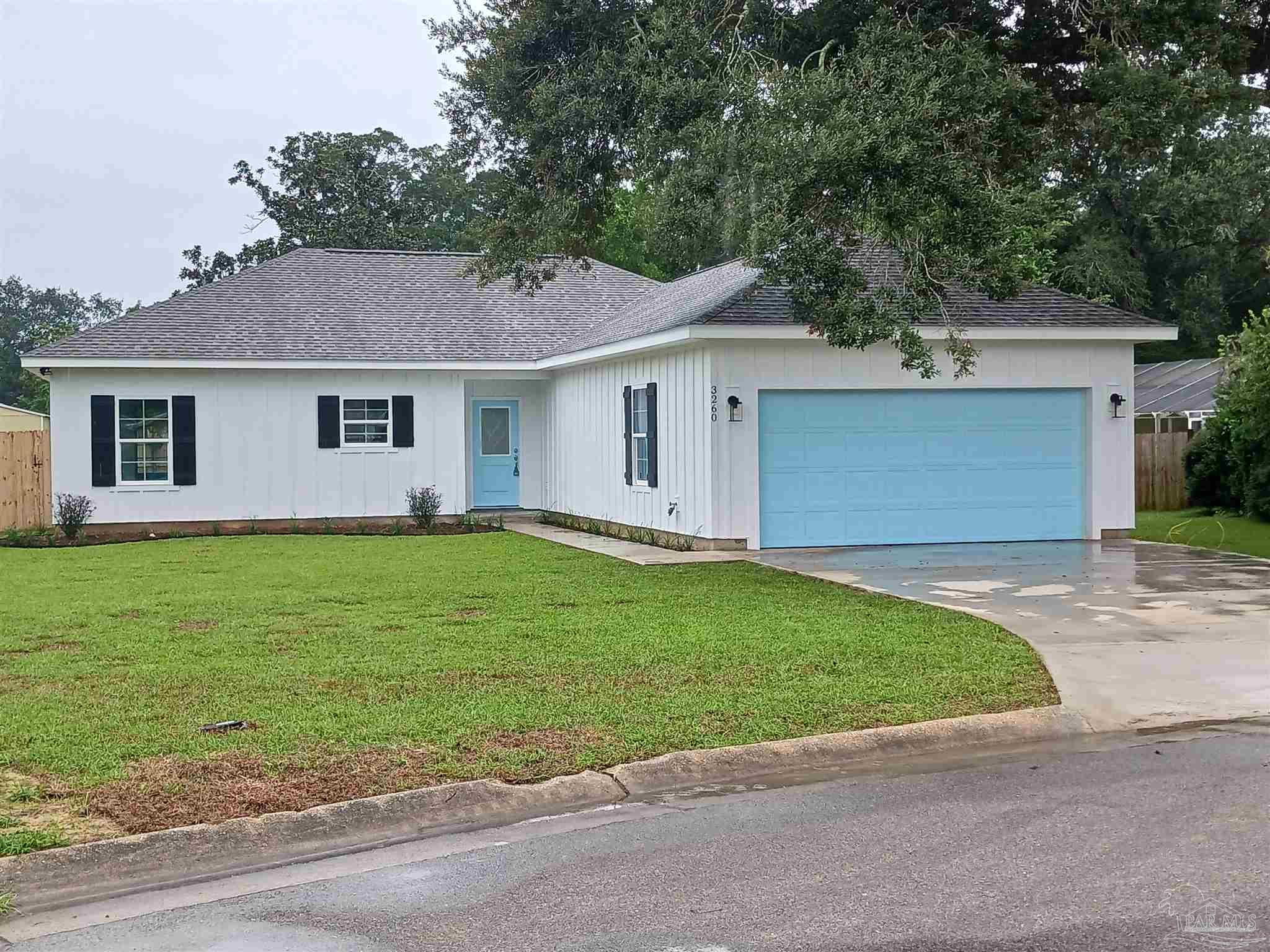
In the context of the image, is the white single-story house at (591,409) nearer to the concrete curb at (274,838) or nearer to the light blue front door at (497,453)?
the light blue front door at (497,453)

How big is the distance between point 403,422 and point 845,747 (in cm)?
1759

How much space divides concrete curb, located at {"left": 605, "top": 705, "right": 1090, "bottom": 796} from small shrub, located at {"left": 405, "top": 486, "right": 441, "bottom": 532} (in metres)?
16.1

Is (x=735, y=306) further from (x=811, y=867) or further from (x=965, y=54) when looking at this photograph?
(x=811, y=867)

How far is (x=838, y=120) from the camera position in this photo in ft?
39.6

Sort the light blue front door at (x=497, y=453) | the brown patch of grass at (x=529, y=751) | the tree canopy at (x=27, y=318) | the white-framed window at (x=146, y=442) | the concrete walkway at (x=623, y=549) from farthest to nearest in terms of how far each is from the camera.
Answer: the tree canopy at (x=27, y=318) < the light blue front door at (x=497, y=453) < the white-framed window at (x=146, y=442) < the concrete walkway at (x=623, y=549) < the brown patch of grass at (x=529, y=751)

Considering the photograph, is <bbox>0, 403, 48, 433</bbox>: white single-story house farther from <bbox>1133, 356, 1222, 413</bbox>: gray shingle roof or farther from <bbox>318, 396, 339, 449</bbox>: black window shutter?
<bbox>1133, 356, 1222, 413</bbox>: gray shingle roof

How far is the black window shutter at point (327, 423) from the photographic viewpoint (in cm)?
2397

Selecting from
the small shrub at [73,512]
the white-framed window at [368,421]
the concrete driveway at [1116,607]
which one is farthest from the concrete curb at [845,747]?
the small shrub at [73,512]

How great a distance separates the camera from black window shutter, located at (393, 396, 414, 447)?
2423 cm

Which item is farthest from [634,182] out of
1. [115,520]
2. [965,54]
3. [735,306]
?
[115,520]

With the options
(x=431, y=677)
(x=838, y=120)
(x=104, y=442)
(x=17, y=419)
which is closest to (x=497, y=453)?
(x=104, y=442)

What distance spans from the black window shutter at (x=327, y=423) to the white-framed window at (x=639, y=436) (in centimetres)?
600

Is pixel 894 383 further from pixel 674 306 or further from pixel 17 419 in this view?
pixel 17 419

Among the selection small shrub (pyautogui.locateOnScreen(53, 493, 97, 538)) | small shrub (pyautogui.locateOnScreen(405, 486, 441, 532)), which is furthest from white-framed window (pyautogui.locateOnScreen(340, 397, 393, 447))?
small shrub (pyautogui.locateOnScreen(53, 493, 97, 538))
